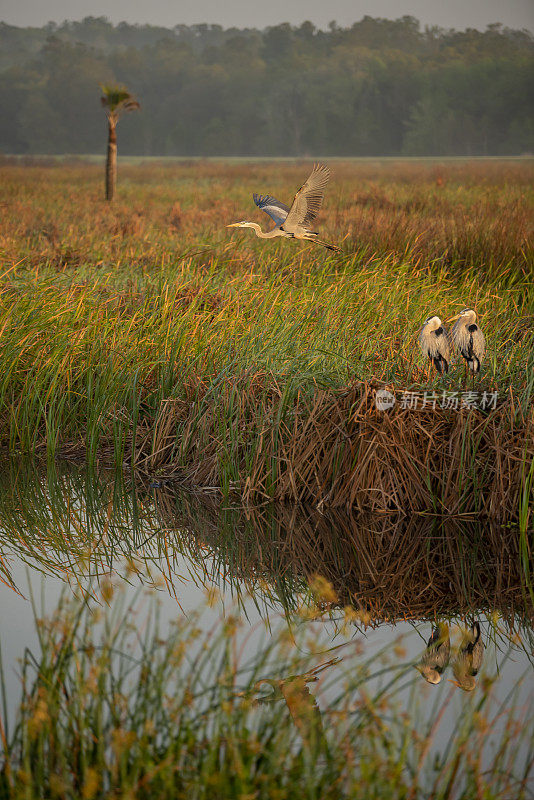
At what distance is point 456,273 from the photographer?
22.2 ft

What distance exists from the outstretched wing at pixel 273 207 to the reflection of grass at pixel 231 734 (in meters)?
1.90

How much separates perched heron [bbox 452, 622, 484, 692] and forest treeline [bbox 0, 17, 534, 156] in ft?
104

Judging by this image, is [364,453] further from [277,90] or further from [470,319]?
[277,90]

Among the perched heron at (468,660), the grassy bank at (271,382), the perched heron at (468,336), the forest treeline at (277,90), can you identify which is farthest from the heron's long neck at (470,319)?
the forest treeline at (277,90)

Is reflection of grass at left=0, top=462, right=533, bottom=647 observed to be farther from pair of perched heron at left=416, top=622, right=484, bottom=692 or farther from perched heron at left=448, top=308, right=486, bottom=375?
perched heron at left=448, top=308, right=486, bottom=375

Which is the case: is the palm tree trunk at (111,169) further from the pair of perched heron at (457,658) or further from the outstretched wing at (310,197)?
the pair of perched heron at (457,658)

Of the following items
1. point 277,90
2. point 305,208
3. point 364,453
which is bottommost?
point 364,453

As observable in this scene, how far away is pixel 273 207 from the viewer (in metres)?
3.73

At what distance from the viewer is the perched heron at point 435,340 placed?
11.0 ft

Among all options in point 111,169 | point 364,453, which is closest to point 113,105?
point 111,169

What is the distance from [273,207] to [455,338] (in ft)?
3.01

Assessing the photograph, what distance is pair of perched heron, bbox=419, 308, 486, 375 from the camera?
3.33 metres

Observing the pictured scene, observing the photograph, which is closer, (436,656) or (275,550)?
(436,656)

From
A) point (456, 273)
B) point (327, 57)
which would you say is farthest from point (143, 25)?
point (456, 273)
